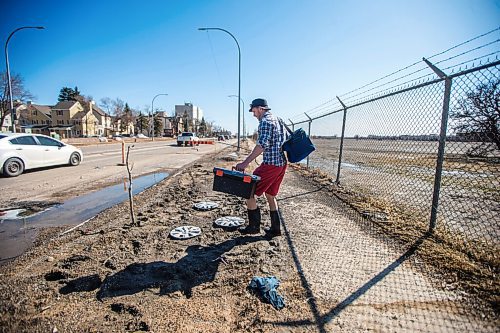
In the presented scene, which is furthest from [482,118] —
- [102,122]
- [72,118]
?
[102,122]

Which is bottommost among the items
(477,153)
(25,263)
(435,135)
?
(25,263)

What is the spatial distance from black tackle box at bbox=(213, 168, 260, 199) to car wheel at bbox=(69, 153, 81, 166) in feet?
34.8

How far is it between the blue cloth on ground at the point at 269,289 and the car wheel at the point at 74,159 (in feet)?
38.0

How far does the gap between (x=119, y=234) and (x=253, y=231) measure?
1.97 metres

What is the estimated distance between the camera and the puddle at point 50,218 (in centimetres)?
355

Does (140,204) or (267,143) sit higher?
(267,143)

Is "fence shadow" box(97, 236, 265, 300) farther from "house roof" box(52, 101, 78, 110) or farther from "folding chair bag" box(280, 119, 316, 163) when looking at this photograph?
"house roof" box(52, 101, 78, 110)

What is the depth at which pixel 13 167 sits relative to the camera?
838 centimetres

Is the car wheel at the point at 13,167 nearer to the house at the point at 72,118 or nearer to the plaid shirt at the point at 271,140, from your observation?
the plaid shirt at the point at 271,140

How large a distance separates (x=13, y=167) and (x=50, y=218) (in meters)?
5.74

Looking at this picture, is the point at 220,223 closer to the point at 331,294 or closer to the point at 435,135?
the point at 331,294

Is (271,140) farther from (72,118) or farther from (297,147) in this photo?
(72,118)

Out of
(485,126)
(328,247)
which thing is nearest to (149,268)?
(328,247)

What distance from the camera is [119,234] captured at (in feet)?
12.0
